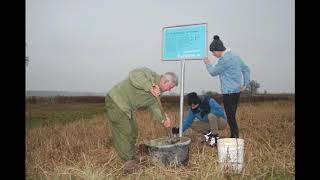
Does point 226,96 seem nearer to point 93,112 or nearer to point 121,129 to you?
point 121,129

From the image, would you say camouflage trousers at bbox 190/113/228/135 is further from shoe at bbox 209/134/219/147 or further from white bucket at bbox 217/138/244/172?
white bucket at bbox 217/138/244/172

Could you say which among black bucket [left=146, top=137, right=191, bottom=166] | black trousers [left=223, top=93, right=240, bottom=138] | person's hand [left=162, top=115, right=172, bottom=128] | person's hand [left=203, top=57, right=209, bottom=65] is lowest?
black bucket [left=146, top=137, right=191, bottom=166]

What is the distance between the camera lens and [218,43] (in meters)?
5.86

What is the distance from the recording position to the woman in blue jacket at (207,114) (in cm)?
598

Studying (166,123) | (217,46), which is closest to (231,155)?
(166,123)

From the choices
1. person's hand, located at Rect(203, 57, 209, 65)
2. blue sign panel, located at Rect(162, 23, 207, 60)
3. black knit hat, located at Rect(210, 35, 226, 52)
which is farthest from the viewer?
black knit hat, located at Rect(210, 35, 226, 52)

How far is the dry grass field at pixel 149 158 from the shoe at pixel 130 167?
0.23ft

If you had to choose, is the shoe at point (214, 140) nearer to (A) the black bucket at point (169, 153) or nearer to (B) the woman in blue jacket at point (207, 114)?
(B) the woman in blue jacket at point (207, 114)

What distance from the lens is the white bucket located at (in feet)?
15.3

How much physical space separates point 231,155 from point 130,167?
4.27 feet

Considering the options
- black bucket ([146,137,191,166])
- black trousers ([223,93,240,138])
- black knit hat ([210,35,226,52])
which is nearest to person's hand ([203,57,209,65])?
black knit hat ([210,35,226,52])

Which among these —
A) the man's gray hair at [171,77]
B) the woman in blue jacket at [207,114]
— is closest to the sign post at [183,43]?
the man's gray hair at [171,77]

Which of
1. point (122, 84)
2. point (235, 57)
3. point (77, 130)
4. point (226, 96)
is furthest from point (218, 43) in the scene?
point (77, 130)

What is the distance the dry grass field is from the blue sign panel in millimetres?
1395
